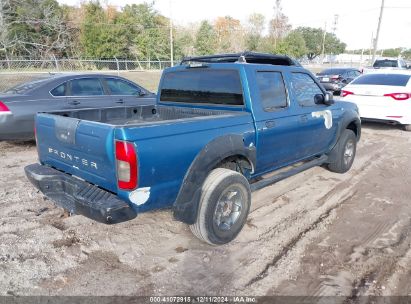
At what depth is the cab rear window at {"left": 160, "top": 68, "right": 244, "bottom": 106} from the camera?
392 cm

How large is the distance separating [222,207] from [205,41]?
46.8 metres

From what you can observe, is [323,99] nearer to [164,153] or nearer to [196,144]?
[196,144]

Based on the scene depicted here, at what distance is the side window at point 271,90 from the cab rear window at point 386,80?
625cm

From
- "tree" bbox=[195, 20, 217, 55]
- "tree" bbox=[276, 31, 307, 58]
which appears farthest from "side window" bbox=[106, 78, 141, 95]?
"tree" bbox=[276, 31, 307, 58]

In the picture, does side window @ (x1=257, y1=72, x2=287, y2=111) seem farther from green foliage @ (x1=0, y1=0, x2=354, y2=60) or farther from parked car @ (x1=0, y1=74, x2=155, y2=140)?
green foliage @ (x1=0, y1=0, x2=354, y2=60)

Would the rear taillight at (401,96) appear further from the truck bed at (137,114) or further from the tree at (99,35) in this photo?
the tree at (99,35)

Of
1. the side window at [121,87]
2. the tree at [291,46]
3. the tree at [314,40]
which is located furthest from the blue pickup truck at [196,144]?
the tree at [314,40]

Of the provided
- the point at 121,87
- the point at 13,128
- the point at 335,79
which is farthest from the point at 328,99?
the point at 335,79

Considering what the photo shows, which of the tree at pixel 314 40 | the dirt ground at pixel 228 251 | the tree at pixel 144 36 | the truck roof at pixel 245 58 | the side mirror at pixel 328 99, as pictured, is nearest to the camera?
the dirt ground at pixel 228 251

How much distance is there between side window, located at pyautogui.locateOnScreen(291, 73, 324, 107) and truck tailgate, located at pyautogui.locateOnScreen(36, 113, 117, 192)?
105 inches

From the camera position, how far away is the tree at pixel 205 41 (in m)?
47.2

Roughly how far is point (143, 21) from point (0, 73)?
2647 cm

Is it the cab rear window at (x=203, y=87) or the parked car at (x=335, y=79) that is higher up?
Result: the cab rear window at (x=203, y=87)

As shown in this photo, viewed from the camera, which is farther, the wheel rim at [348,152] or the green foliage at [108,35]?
the green foliage at [108,35]
